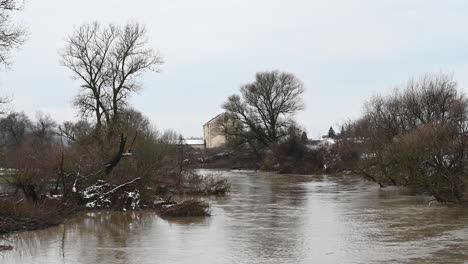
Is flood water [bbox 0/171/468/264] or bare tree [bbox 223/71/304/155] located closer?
flood water [bbox 0/171/468/264]

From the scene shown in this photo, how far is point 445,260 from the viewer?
12.1 meters

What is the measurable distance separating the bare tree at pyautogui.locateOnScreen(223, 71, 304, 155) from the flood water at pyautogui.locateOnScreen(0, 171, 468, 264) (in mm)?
45519

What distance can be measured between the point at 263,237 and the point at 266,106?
2145 inches

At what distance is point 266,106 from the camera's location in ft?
228

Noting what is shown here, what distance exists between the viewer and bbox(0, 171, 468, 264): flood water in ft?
41.4

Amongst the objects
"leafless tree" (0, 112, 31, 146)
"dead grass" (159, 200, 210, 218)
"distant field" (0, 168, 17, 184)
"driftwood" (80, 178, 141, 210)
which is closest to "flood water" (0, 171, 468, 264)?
"dead grass" (159, 200, 210, 218)

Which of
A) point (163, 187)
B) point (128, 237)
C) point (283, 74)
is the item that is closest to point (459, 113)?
point (163, 187)

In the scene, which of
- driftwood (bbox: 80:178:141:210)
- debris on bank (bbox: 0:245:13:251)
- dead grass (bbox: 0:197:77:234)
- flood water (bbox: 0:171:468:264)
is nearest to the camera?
flood water (bbox: 0:171:468:264)

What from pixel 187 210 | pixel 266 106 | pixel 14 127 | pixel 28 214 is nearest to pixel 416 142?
pixel 187 210

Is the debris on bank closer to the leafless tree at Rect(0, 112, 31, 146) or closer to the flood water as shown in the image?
the flood water

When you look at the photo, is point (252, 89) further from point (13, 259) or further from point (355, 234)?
point (13, 259)

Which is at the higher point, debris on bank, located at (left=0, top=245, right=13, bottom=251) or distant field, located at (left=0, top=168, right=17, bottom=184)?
distant field, located at (left=0, top=168, right=17, bottom=184)

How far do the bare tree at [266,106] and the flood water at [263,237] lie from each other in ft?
149

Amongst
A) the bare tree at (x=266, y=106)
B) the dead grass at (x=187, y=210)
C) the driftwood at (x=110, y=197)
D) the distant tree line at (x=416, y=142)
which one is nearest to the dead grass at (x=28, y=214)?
the driftwood at (x=110, y=197)
